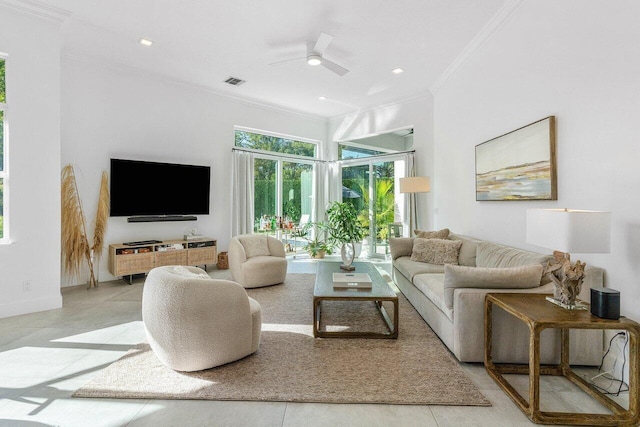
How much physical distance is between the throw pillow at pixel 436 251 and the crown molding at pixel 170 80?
4354mm

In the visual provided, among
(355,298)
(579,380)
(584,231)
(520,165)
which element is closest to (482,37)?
(520,165)

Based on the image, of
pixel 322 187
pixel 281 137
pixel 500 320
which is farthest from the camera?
pixel 322 187

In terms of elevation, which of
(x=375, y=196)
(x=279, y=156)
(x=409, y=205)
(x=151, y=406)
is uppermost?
(x=279, y=156)

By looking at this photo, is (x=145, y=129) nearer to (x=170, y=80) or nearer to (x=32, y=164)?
(x=170, y=80)

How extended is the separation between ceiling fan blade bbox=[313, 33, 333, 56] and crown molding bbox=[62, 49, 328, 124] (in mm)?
2841

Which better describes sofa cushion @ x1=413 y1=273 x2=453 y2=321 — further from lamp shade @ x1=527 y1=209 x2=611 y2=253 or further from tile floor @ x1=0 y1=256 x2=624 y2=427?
lamp shade @ x1=527 y1=209 x2=611 y2=253

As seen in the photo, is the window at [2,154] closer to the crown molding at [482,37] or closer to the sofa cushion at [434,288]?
the sofa cushion at [434,288]

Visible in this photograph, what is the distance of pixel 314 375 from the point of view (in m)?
2.32

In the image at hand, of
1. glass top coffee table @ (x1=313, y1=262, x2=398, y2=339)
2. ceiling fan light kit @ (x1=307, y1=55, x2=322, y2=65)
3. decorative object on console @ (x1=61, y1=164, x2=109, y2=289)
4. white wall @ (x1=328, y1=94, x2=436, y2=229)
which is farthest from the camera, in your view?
white wall @ (x1=328, y1=94, x2=436, y2=229)

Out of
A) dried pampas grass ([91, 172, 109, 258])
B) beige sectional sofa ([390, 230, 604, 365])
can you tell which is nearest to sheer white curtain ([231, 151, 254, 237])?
dried pampas grass ([91, 172, 109, 258])

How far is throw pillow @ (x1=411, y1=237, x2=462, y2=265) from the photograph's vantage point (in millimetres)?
4227

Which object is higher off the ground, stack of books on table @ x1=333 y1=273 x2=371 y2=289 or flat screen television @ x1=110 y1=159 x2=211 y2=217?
flat screen television @ x1=110 y1=159 x2=211 y2=217

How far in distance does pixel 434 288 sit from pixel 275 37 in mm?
3537

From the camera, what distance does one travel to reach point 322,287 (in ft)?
10.6
